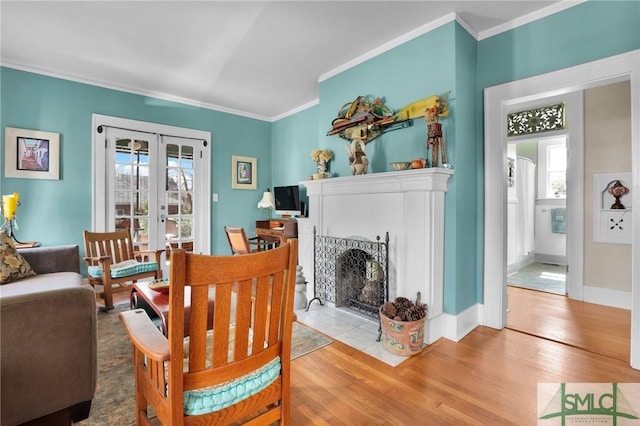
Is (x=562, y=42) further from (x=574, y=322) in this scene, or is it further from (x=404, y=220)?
(x=574, y=322)

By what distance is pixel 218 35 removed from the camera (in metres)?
2.64

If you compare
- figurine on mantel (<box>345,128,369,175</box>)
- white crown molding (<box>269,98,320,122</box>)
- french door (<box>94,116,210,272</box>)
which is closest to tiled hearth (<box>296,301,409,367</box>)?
figurine on mantel (<box>345,128,369,175</box>)

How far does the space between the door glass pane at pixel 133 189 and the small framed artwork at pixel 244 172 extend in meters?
1.25

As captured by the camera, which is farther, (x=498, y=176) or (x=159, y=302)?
(x=498, y=176)

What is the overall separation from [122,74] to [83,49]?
21.9 inches

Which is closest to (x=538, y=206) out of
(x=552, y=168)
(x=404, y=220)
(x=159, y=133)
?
(x=552, y=168)

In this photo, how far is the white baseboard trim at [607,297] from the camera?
2957 millimetres

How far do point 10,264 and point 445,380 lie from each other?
10.7 feet

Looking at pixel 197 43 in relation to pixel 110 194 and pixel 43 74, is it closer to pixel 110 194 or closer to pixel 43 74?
pixel 43 74

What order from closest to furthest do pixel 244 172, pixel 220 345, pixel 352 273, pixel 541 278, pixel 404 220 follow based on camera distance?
pixel 220 345, pixel 404 220, pixel 352 273, pixel 541 278, pixel 244 172

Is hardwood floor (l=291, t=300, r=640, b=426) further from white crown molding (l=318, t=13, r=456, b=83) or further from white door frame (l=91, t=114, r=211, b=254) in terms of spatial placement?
white door frame (l=91, t=114, r=211, b=254)

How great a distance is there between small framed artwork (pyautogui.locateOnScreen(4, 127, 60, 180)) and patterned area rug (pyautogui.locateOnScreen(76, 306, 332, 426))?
6.00 feet

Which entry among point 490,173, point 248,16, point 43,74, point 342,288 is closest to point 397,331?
point 342,288

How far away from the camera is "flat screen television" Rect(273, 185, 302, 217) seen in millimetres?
4447
